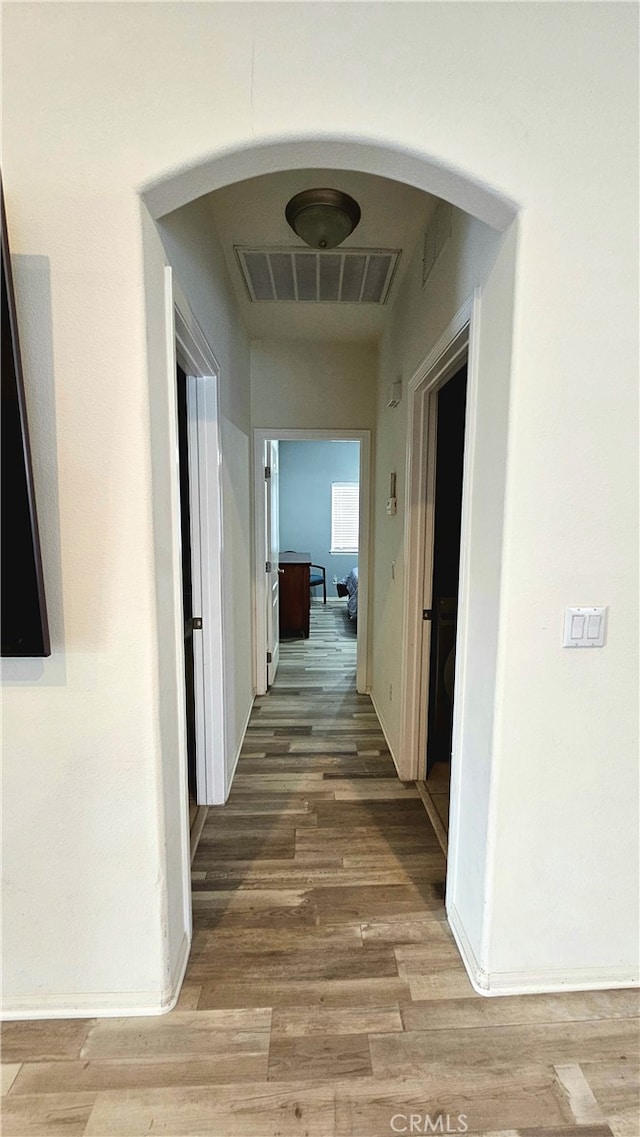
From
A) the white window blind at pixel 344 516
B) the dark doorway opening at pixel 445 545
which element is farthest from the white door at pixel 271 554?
the white window blind at pixel 344 516

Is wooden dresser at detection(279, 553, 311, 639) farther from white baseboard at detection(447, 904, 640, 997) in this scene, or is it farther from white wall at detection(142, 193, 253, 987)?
white baseboard at detection(447, 904, 640, 997)

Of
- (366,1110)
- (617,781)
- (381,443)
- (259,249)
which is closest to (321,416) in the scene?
(381,443)

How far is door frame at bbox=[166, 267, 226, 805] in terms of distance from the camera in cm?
206

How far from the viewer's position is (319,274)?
7.88ft

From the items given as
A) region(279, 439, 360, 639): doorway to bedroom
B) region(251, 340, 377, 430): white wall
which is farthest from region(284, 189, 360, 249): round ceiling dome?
region(279, 439, 360, 639): doorway to bedroom

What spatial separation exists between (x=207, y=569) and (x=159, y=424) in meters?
0.95

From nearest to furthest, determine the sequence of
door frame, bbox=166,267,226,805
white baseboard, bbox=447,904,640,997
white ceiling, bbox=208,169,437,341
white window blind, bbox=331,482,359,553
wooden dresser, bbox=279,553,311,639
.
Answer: white baseboard, bbox=447,904,640,997, white ceiling, bbox=208,169,437,341, door frame, bbox=166,267,226,805, wooden dresser, bbox=279,553,311,639, white window blind, bbox=331,482,359,553

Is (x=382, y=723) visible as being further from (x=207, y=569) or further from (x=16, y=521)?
(x=16, y=521)

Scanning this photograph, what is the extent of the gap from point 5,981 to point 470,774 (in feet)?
4.79

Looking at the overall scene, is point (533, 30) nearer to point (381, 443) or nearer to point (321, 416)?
point (381, 443)

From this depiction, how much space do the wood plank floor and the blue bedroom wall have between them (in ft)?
19.3

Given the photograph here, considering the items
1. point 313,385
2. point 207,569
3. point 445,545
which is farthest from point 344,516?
point 207,569

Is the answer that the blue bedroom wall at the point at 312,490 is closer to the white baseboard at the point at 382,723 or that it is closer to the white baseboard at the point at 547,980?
the white baseboard at the point at 382,723

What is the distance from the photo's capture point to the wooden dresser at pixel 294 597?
16.8ft
